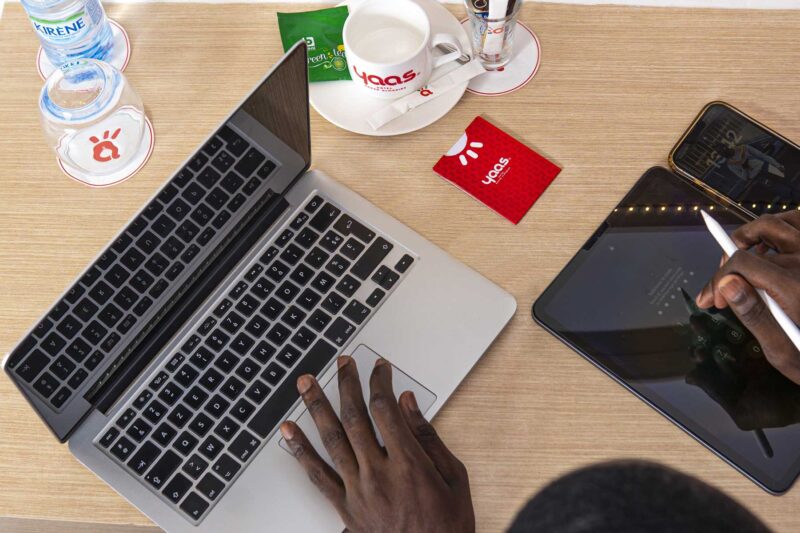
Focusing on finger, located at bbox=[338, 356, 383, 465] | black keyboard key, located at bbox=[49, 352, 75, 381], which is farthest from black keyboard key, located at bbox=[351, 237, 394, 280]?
black keyboard key, located at bbox=[49, 352, 75, 381]

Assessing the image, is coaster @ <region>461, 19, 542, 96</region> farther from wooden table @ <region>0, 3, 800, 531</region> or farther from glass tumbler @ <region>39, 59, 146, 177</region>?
glass tumbler @ <region>39, 59, 146, 177</region>

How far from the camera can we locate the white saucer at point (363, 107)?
972mm

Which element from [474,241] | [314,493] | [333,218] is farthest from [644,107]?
[314,493]

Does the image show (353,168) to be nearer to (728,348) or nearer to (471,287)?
(471,287)

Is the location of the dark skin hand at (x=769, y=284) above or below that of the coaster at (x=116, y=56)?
above

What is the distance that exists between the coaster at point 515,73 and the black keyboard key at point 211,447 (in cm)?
51

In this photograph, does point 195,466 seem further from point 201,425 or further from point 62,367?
point 62,367

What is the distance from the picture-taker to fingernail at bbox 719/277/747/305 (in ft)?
2.66

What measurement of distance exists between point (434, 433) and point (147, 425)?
30 centimetres

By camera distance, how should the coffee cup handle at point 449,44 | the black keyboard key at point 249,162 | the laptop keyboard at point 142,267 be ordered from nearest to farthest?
1. the laptop keyboard at point 142,267
2. the black keyboard key at point 249,162
3. the coffee cup handle at point 449,44

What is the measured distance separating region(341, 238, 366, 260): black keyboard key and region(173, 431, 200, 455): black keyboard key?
26 cm

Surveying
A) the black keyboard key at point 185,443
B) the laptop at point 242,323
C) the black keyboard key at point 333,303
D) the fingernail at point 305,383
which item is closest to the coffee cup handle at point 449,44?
the laptop at point 242,323

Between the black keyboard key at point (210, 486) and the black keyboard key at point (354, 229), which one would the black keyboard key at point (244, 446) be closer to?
the black keyboard key at point (210, 486)

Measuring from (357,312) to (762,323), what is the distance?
1.39 feet
